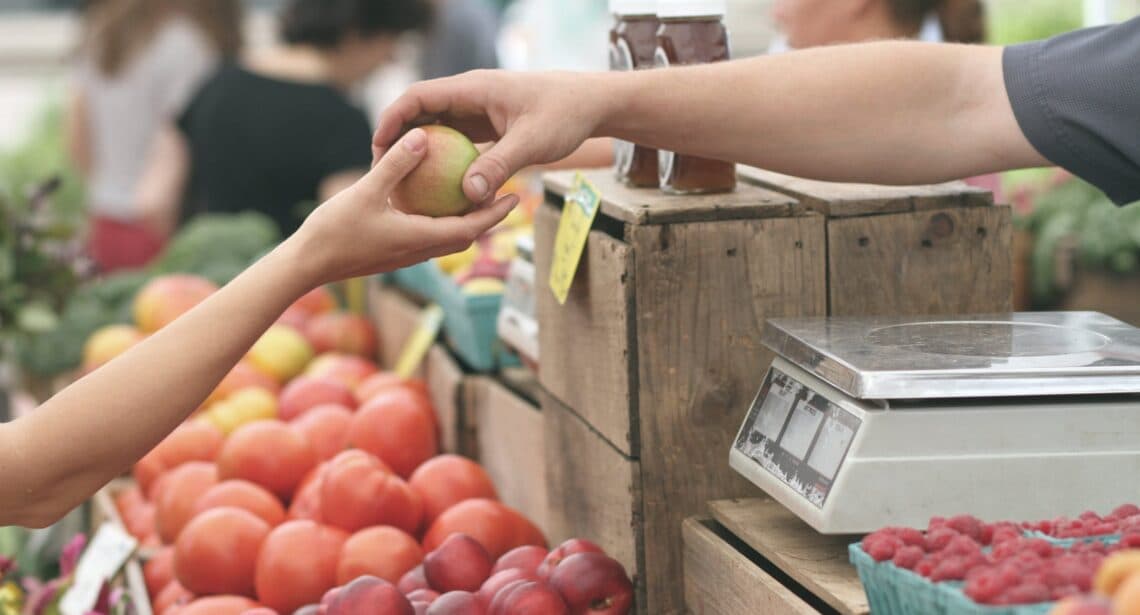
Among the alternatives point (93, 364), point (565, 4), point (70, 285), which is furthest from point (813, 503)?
point (565, 4)

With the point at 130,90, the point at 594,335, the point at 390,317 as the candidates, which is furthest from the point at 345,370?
the point at 130,90

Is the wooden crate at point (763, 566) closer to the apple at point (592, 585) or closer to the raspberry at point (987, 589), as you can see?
the apple at point (592, 585)

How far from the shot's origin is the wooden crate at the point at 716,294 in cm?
162

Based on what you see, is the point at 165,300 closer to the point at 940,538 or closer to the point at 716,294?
the point at 716,294

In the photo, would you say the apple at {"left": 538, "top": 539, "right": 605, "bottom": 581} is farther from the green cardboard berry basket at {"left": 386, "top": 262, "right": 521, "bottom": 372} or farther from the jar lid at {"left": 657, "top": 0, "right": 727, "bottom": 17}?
the green cardboard berry basket at {"left": 386, "top": 262, "right": 521, "bottom": 372}

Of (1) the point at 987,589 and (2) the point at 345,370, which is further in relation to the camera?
(2) the point at 345,370

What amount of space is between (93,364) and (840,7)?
2074mm

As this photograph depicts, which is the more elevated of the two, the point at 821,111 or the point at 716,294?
the point at 821,111

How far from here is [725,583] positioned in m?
1.48

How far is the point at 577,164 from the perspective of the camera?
2.66 metres

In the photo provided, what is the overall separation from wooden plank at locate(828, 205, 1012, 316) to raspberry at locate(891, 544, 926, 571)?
23.7 inches

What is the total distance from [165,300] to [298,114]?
3.75ft

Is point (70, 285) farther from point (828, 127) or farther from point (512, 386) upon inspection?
point (828, 127)

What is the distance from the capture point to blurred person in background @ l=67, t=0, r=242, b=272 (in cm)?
544
